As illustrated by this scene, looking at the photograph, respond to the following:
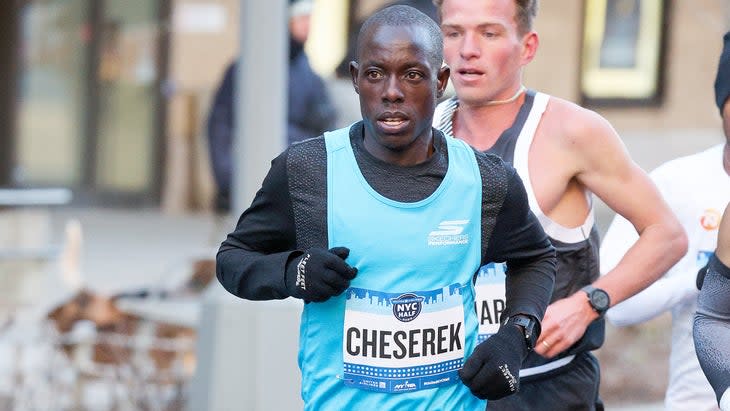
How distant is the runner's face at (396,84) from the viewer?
315cm

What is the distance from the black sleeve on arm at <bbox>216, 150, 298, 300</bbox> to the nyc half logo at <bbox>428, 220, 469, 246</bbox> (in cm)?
29

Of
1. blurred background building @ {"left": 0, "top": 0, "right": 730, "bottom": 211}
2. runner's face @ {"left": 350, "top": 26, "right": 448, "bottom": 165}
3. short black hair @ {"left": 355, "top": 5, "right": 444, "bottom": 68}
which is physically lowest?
blurred background building @ {"left": 0, "top": 0, "right": 730, "bottom": 211}

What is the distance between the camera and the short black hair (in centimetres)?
322

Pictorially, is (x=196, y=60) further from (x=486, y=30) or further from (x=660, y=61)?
(x=486, y=30)

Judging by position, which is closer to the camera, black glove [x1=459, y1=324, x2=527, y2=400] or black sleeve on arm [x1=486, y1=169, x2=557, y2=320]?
black glove [x1=459, y1=324, x2=527, y2=400]

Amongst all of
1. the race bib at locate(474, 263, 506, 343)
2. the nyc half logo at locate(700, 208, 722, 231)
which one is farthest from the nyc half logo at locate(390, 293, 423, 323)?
the nyc half logo at locate(700, 208, 722, 231)

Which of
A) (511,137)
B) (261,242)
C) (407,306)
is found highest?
(511,137)

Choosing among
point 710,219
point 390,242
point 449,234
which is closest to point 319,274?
point 390,242

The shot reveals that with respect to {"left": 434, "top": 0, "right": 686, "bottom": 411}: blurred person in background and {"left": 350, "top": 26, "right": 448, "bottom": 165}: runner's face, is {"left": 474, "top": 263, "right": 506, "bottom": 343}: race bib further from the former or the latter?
{"left": 350, "top": 26, "right": 448, "bottom": 165}: runner's face

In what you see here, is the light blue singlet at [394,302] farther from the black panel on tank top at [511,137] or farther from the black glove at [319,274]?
the black panel on tank top at [511,137]

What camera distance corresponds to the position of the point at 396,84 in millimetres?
3148

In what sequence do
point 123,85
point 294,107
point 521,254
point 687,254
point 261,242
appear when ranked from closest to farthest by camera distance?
point 261,242 → point 521,254 → point 687,254 → point 294,107 → point 123,85

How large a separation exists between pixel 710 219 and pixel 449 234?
1.45m

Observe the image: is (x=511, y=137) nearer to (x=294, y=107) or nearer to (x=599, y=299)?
(x=599, y=299)
